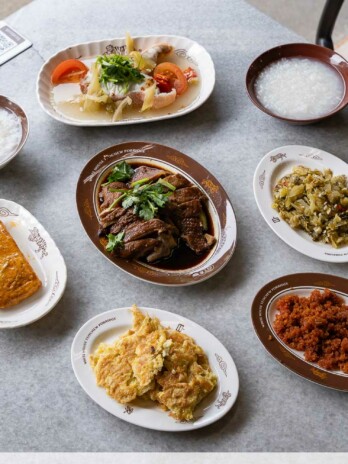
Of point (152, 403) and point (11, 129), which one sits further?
point (11, 129)

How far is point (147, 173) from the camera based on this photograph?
2.27m

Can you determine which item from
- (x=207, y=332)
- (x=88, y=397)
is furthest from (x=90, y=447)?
(x=207, y=332)

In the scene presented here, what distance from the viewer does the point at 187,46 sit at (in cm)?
281

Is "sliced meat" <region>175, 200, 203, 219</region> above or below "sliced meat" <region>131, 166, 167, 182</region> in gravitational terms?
below

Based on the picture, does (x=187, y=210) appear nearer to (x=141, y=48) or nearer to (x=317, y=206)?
(x=317, y=206)

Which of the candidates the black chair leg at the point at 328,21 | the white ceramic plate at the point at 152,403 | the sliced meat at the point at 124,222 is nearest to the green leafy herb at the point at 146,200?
the sliced meat at the point at 124,222

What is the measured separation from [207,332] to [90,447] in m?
0.53

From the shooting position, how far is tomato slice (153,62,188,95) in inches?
104

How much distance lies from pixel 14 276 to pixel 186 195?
733 mm

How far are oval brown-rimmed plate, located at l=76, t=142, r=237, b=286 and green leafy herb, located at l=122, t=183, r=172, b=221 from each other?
0.49 feet

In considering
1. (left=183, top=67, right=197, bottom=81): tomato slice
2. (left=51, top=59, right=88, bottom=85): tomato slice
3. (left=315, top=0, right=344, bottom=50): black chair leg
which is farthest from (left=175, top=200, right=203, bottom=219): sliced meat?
(left=315, top=0, right=344, bottom=50): black chair leg

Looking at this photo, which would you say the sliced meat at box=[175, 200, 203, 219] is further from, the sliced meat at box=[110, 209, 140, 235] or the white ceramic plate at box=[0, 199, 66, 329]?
the white ceramic plate at box=[0, 199, 66, 329]

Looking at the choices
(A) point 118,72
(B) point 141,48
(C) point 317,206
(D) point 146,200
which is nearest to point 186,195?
(D) point 146,200

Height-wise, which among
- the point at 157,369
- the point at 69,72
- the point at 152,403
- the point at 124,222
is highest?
the point at 69,72
